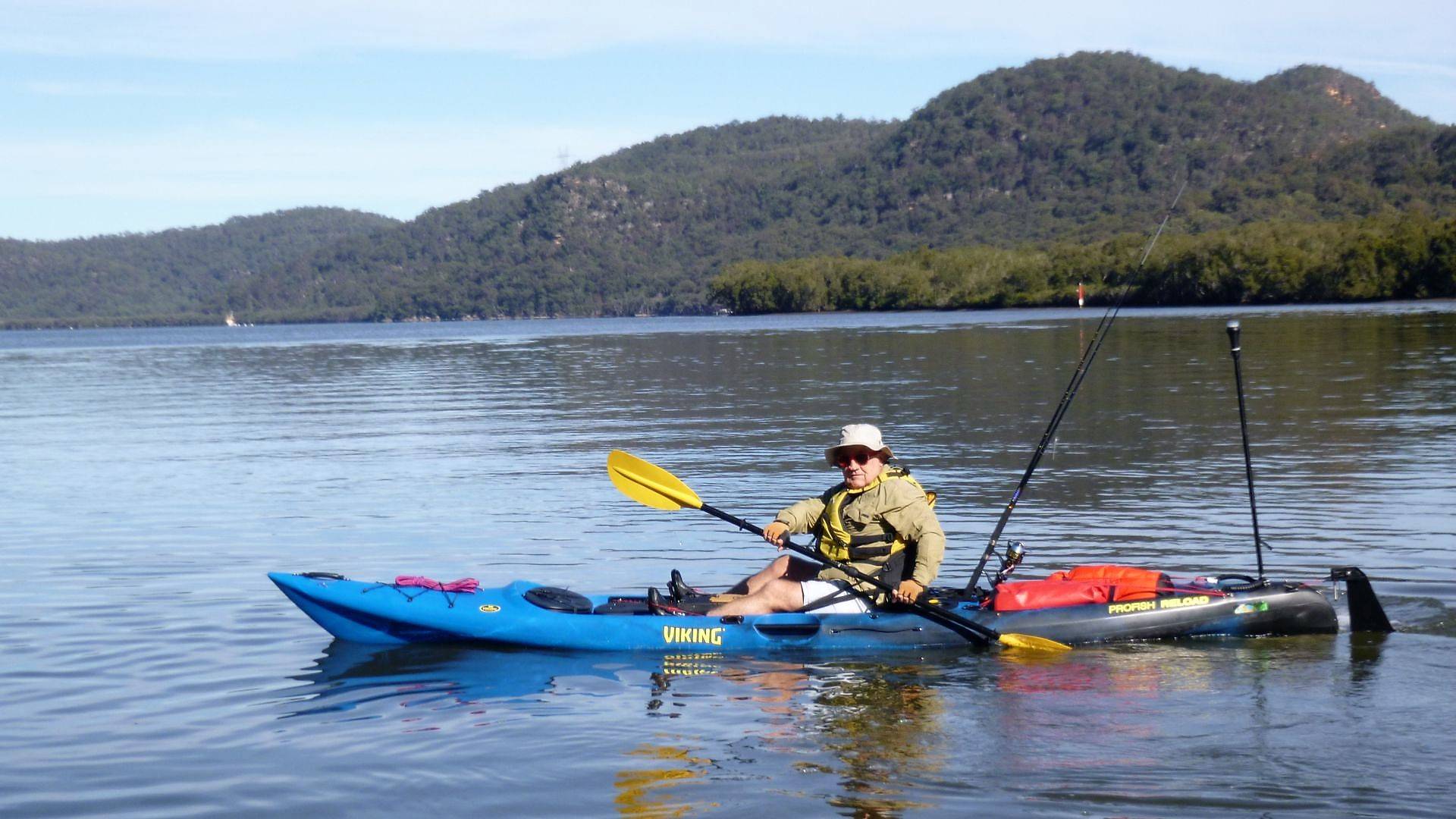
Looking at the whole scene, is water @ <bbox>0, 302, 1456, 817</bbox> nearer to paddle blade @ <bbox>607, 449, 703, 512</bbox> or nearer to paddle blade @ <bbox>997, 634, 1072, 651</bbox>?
paddle blade @ <bbox>997, 634, 1072, 651</bbox>

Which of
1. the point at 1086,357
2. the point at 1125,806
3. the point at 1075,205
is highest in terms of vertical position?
the point at 1075,205

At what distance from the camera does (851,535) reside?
9.91 m

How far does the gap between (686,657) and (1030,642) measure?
7.51 feet

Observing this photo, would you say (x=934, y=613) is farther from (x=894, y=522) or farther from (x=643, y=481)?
(x=643, y=481)

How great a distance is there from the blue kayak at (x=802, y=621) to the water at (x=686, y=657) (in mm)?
147

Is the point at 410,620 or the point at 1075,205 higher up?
the point at 1075,205

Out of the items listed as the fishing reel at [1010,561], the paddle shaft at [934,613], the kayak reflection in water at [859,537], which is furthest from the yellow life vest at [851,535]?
the fishing reel at [1010,561]

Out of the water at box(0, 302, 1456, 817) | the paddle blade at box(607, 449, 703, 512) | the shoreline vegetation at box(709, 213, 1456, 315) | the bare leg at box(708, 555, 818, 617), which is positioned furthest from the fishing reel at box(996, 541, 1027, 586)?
the shoreline vegetation at box(709, 213, 1456, 315)

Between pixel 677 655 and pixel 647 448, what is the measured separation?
11.5m

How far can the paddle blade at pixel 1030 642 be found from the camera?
32.0ft

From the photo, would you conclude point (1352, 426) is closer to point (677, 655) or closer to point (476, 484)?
point (476, 484)

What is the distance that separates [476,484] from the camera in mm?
18203

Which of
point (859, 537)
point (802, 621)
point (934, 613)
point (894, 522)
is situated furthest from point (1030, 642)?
point (802, 621)

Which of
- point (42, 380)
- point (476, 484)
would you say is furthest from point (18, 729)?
point (42, 380)
